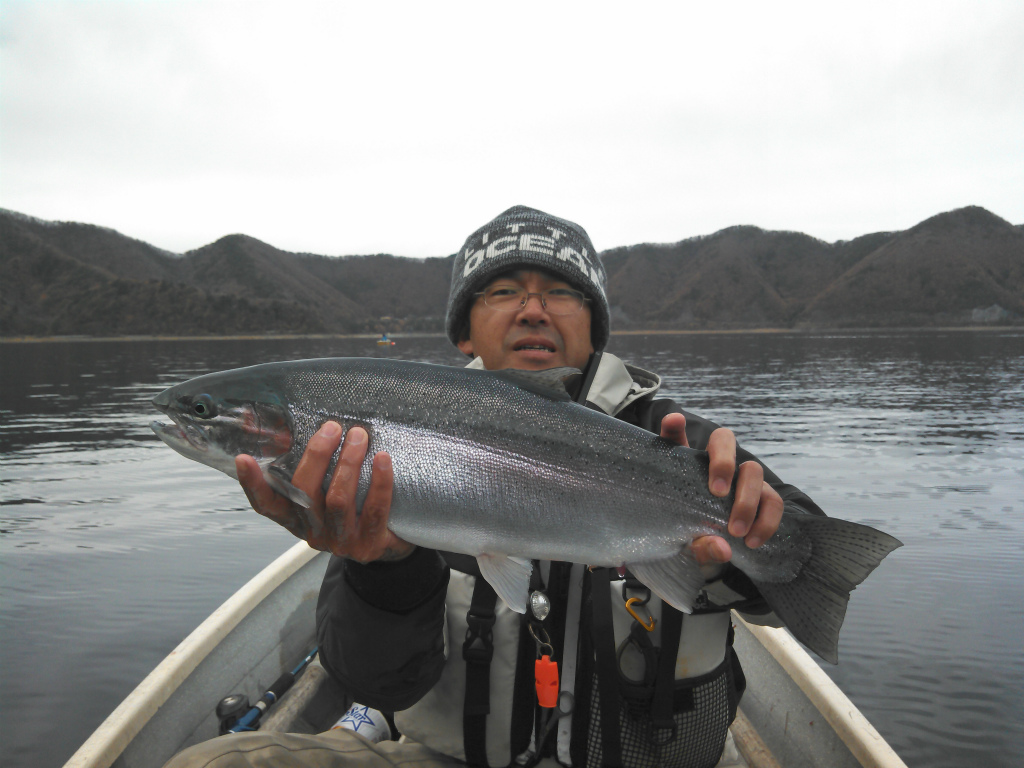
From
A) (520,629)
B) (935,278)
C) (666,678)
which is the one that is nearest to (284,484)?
(520,629)

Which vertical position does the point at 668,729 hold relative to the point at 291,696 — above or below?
above

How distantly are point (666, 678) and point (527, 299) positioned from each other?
6.95 ft

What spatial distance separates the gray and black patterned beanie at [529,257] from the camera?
3678 mm


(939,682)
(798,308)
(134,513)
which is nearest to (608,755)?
(939,682)

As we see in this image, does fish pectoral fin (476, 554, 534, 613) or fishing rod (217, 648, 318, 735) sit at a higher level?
fish pectoral fin (476, 554, 534, 613)

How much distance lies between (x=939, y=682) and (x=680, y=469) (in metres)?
6.40

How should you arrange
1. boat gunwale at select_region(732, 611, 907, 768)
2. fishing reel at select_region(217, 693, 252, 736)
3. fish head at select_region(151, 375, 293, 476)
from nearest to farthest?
1. fish head at select_region(151, 375, 293, 476)
2. boat gunwale at select_region(732, 611, 907, 768)
3. fishing reel at select_region(217, 693, 252, 736)

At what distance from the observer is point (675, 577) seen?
99.0 inches

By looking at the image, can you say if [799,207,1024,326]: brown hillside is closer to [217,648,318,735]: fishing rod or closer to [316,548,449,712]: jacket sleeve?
[217,648,318,735]: fishing rod

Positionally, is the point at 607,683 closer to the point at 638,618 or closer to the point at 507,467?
the point at 638,618

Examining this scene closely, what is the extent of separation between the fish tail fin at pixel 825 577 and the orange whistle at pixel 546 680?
3.10 feet

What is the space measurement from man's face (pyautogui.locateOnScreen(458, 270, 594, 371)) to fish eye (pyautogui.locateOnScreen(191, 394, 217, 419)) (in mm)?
1552

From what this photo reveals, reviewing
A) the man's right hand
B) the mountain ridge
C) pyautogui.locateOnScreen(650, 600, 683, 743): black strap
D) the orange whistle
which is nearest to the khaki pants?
the orange whistle

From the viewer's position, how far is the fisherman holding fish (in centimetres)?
245
